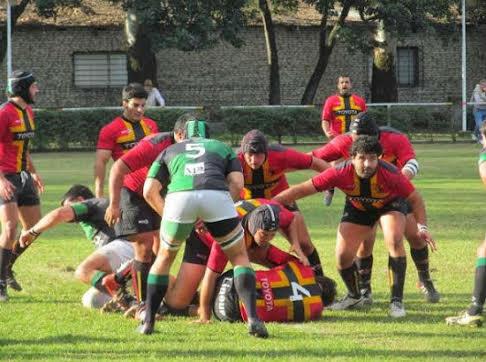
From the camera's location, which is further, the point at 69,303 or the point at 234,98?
the point at 234,98

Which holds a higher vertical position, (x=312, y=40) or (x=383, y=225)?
(x=312, y=40)

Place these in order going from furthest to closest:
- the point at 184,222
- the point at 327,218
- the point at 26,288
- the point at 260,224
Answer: the point at 327,218 → the point at 26,288 → the point at 260,224 → the point at 184,222

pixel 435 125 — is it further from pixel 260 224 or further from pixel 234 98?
pixel 260 224

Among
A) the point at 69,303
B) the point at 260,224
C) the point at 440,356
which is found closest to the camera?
the point at 440,356

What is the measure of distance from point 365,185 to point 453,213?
7766 mm

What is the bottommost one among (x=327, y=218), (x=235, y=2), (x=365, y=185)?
(x=327, y=218)

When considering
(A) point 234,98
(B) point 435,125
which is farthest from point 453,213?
(A) point 234,98

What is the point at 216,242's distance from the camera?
30.4 feet

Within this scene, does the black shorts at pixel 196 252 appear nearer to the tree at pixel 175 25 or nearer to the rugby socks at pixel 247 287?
the rugby socks at pixel 247 287

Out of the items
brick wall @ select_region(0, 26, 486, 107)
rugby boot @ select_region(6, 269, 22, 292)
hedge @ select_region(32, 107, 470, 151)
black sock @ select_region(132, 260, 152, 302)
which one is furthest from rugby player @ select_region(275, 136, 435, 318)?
brick wall @ select_region(0, 26, 486, 107)

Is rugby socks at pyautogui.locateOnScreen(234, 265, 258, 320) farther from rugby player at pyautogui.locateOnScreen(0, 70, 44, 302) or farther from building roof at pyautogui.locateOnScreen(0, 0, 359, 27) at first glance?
building roof at pyautogui.locateOnScreen(0, 0, 359, 27)

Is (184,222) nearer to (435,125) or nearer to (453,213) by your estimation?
(453,213)

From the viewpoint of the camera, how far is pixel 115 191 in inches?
388

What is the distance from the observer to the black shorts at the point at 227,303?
9.64 m
